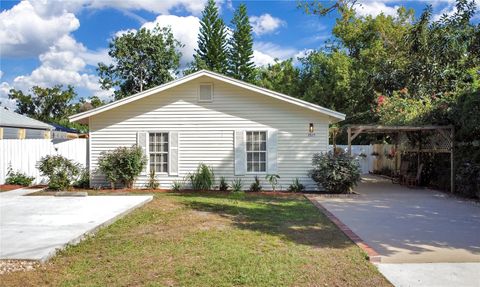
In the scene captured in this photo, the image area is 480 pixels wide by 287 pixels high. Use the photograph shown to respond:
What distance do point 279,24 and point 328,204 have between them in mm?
11011

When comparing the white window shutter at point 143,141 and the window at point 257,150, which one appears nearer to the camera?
the window at point 257,150

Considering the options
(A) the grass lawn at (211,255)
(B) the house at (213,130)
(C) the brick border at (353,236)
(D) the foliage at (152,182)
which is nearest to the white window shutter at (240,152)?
(B) the house at (213,130)

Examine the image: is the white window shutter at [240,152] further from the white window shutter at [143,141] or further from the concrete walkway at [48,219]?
the concrete walkway at [48,219]

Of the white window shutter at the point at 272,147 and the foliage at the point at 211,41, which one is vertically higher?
the foliage at the point at 211,41

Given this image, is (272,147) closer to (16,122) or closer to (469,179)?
(469,179)

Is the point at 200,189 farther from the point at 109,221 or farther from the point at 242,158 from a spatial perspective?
the point at 109,221

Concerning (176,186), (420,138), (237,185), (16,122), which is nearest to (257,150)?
(237,185)

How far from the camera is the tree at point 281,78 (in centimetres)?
3052

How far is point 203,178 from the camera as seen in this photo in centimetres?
1311

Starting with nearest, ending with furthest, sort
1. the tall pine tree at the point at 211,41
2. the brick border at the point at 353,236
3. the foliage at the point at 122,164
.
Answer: the brick border at the point at 353,236
the foliage at the point at 122,164
the tall pine tree at the point at 211,41

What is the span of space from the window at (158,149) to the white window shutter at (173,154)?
0.80 ft

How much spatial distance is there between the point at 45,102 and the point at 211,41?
19817mm

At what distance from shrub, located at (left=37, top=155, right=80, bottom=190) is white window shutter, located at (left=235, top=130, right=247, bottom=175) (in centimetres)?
529

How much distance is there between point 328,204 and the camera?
412 inches
